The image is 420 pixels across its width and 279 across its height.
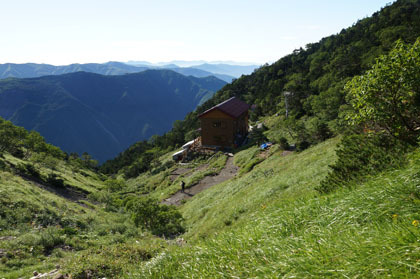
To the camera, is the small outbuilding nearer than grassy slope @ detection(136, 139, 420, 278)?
No

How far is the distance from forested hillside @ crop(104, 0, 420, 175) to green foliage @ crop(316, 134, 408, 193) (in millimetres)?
16426

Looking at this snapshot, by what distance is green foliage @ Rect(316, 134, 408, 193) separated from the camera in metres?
7.16

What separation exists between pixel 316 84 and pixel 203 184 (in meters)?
45.4

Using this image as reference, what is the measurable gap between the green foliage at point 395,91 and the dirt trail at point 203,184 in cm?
2650

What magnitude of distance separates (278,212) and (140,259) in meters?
5.40

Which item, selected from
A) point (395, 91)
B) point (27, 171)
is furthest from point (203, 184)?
point (395, 91)

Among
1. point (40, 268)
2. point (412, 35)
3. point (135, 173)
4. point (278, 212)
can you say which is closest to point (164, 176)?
point (135, 173)

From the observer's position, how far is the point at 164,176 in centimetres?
5075

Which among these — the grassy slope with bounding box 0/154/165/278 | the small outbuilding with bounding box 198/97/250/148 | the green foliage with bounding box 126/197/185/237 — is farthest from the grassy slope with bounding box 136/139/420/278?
the small outbuilding with bounding box 198/97/250/148

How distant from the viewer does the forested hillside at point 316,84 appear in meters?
37.5

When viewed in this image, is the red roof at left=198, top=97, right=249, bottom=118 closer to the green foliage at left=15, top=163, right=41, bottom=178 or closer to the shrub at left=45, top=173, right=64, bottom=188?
the shrub at left=45, top=173, right=64, bottom=188

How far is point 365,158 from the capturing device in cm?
816

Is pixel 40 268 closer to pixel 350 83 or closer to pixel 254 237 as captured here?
pixel 254 237

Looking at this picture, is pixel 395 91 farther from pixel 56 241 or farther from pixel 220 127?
pixel 220 127
